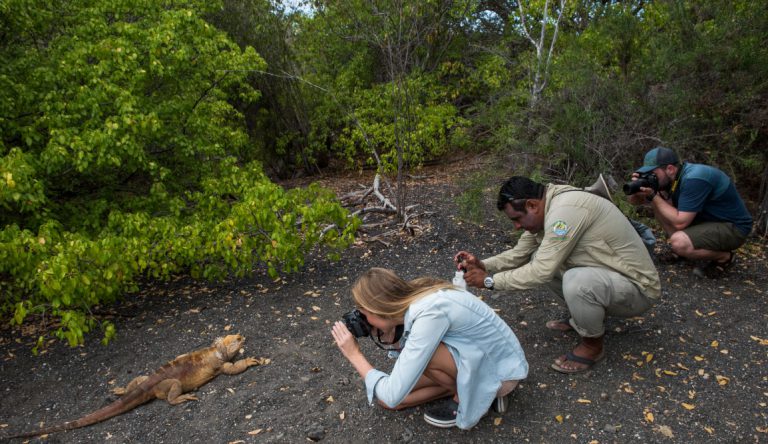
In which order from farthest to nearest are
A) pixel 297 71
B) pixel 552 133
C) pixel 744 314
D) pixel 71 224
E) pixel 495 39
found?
1. pixel 495 39
2. pixel 297 71
3. pixel 552 133
4. pixel 71 224
5. pixel 744 314

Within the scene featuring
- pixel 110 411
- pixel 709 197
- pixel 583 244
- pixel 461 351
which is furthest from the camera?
pixel 709 197

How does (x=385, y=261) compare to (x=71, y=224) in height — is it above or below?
below

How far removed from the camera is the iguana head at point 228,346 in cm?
329

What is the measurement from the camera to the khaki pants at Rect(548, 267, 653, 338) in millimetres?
2613

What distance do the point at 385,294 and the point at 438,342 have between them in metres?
0.30

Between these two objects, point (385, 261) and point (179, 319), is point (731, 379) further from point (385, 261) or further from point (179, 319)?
point (179, 319)

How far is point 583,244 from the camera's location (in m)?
2.69

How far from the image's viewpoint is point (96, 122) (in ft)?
12.0

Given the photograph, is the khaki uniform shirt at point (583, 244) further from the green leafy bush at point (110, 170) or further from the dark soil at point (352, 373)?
the green leafy bush at point (110, 170)

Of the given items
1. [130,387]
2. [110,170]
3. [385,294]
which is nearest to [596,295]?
[385,294]

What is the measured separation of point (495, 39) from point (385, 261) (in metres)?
8.75

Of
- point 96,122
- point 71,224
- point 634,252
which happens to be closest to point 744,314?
point 634,252

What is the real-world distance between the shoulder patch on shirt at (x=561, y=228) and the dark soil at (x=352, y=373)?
0.87 m

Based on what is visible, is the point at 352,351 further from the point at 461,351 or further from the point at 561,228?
the point at 561,228
